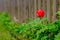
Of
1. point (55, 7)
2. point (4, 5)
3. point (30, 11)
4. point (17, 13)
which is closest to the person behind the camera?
point (55, 7)

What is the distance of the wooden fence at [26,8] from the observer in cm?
521

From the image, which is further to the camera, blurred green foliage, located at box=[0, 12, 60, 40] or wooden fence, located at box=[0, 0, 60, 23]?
wooden fence, located at box=[0, 0, 60, 23]

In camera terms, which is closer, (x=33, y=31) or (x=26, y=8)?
(x=33, y=31)

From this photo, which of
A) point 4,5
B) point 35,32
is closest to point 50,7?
point 35,32

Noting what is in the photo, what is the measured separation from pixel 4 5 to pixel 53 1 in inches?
121

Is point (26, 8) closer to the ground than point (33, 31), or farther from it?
farther from it

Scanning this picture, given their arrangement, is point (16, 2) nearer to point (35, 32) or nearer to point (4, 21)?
point (4, 21)

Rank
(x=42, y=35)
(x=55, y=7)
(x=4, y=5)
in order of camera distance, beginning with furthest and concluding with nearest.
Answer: (x=4, y=5)
(x=55, y=7)
(x=42, y=35)

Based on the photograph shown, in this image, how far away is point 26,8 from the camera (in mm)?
6418

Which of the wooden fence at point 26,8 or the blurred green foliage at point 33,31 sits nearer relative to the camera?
the blurred green foliage at point 33,31

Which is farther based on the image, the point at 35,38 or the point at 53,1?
the point at 53,1

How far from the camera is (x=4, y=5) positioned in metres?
7.93

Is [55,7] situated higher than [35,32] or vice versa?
[55,7]

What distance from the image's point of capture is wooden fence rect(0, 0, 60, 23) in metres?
5.21
